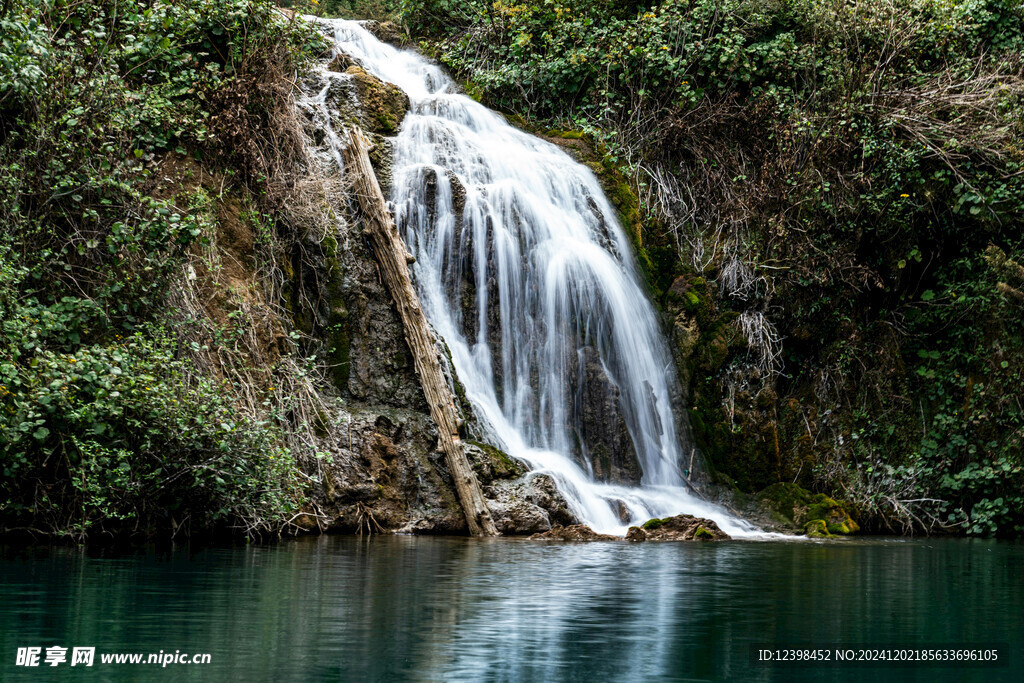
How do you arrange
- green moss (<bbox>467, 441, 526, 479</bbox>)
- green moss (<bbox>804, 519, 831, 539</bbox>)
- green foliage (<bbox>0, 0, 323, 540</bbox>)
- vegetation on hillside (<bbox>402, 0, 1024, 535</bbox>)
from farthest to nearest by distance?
vegetation on hillside (<bbox>402, 0, 1024, 535</bbox>) < green moss (<bbox>804, 519, 831, 539</bbox>) < green moss (<bbox>467, 441, 526, 479</bbox>) < green foliage (<bbox>0, 0, 323, 540</bbox>)

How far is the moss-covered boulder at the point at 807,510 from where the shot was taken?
1166cm

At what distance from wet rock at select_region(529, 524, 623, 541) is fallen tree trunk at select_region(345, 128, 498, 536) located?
566 mm

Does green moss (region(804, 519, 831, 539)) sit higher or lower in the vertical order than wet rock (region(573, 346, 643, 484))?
lower

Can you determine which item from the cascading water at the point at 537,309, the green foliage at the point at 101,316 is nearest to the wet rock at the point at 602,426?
the cascading water at the point at 537,309

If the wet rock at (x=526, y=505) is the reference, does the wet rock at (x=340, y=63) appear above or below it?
above

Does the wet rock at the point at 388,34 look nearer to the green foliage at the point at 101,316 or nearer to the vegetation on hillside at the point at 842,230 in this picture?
the vegetation on hillside at the point at 842,230

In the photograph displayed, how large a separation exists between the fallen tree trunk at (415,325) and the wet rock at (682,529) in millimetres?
1618

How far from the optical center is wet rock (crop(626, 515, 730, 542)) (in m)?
9.62

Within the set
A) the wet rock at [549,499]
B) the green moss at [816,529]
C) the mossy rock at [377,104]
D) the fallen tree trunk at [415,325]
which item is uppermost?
the mossy rock at [377,104]

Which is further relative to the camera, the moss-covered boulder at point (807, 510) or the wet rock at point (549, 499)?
the moss-covered boulder at point (807, 510)

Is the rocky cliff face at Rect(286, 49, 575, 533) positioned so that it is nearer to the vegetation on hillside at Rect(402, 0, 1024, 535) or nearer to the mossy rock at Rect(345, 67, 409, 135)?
the mossy rock at Rect(345, 67, 409, 135)

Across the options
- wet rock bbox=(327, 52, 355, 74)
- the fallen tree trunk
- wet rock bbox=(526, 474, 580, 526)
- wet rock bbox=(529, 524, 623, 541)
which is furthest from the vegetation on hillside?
the fallen tree trunk

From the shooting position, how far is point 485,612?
→ 14.9ft

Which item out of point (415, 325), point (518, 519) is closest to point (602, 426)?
Answer: point (518, 519)
